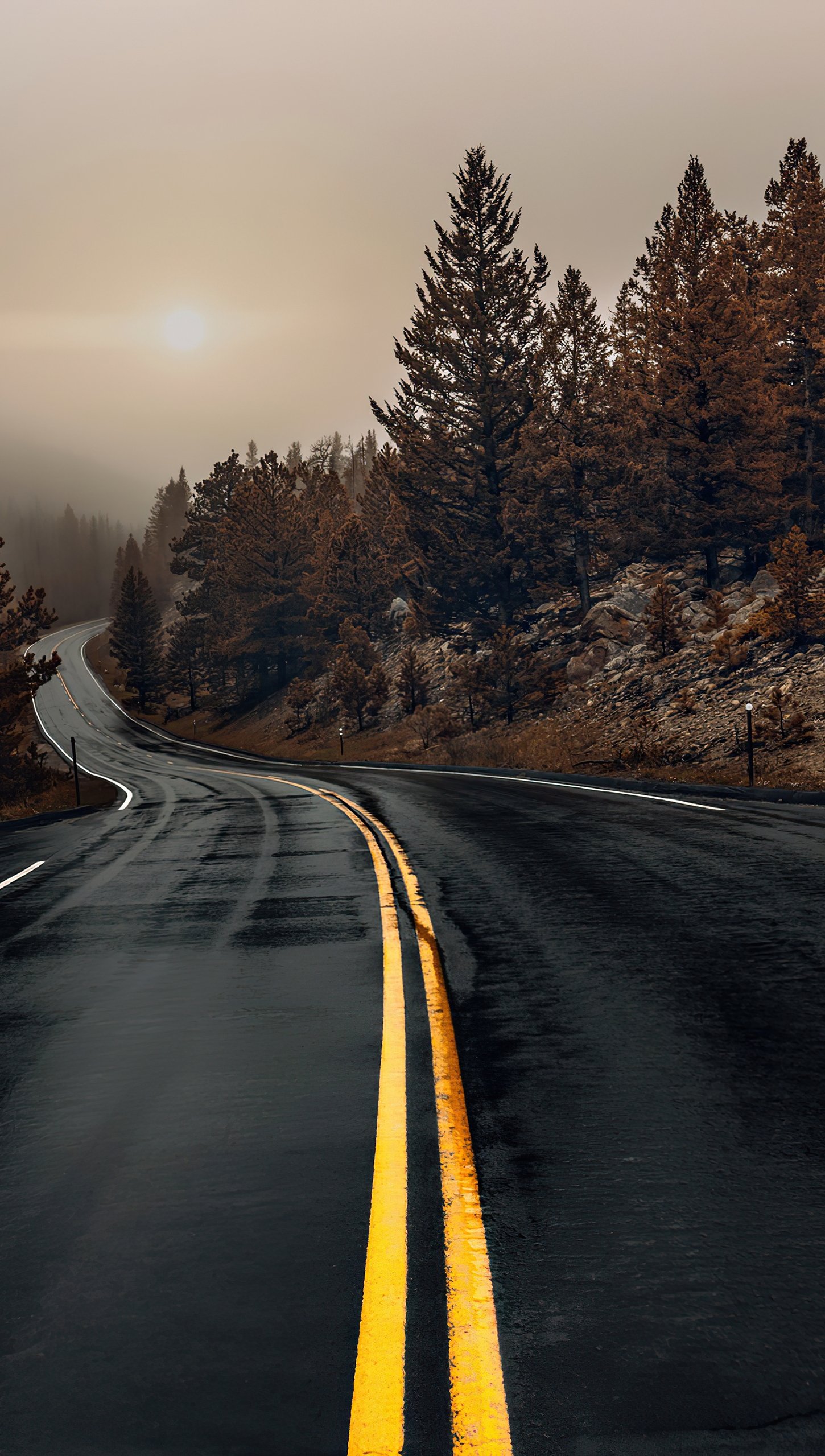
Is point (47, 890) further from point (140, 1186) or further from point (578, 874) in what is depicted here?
point (140, 1186)

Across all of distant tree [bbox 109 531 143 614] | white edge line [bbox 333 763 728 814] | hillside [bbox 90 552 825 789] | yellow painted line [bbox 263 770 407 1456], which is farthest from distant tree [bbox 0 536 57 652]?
distant tree [bbox 109 531 143 614]

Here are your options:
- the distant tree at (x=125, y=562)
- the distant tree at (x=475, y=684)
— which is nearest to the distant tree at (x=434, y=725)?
the distant tree at (x=475, y=684)

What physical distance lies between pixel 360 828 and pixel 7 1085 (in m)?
9.99

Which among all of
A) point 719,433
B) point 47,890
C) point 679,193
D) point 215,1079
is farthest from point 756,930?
point 679,193

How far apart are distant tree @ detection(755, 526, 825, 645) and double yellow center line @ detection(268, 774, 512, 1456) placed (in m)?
25.7

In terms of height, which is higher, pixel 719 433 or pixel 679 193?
pixel 679 193

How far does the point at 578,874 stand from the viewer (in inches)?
368

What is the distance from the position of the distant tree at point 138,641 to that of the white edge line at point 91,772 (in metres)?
8.82

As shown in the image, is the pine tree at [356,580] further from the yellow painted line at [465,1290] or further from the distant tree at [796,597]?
the yellow painted line at [465,1290]

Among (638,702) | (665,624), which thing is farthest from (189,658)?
(638,702)

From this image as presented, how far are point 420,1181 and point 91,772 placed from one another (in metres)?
51.9

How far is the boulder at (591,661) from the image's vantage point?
3772 centimetres

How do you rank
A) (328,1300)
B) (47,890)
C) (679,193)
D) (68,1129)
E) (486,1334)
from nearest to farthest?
(486,1334) → (328,1300) → (68,1129) → (47,890) → (679,193)

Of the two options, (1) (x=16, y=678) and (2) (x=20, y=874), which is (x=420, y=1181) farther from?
(1) (x=16, y=678)
